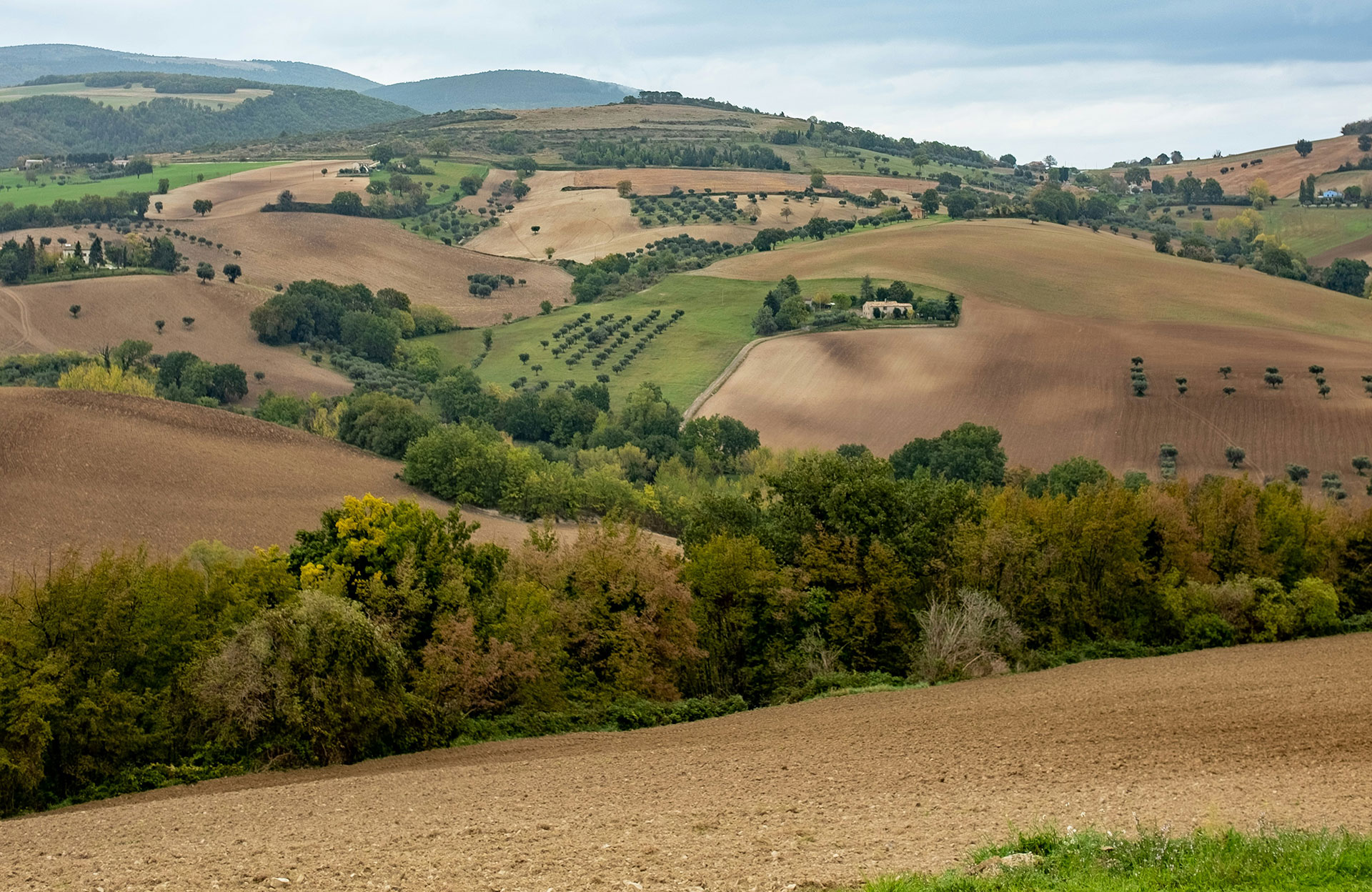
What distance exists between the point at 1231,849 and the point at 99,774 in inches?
1225

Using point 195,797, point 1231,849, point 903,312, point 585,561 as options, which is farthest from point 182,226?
point 1231,849

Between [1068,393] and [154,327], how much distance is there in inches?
3776

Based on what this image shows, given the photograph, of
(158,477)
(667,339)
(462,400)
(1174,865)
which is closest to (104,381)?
(462,400)

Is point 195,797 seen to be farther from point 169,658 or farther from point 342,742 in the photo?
point 169,658

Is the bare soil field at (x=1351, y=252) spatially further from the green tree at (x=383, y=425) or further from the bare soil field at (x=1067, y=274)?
the green tree at (x=383, y=425)

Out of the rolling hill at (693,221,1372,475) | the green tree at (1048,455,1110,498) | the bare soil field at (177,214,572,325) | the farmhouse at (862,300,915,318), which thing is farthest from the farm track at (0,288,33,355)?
the green tree at (1048,455,1110,498)

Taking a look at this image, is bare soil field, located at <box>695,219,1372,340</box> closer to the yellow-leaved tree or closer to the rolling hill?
the rolling hill

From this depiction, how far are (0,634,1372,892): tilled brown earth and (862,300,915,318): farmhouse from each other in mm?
101053

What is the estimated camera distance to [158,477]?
79438 millimetres

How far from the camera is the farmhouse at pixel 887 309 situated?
456 ft

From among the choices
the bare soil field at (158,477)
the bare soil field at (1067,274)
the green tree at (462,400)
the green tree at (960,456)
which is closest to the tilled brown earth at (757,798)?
the bare soil field at (158,477)

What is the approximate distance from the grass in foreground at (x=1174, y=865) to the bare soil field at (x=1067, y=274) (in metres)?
105

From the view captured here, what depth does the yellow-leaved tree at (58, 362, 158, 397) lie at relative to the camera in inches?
4313

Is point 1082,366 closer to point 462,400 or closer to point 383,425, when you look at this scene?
point 462,400
